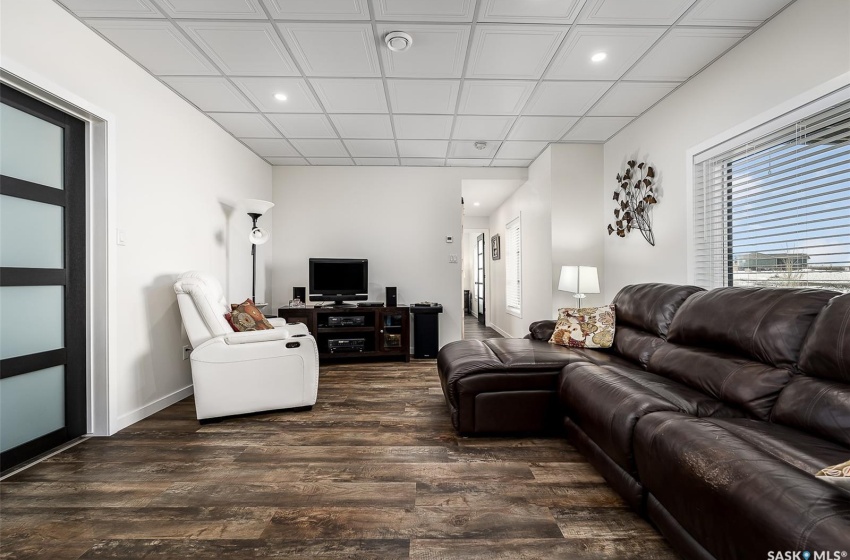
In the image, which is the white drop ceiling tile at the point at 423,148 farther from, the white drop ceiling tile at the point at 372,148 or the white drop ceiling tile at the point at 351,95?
the white drop ceiling tile at the point at 351,95

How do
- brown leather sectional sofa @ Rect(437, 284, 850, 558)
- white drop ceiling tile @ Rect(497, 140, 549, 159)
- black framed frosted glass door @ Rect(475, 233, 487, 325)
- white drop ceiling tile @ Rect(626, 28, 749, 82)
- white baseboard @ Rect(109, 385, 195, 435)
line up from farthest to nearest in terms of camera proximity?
black framed frosted glass door @ Rect(475, 233, 487, 325), white drop ceiling tile @ Rect(497, 140, 549, 159), white baseboard @ Rect(109, 385, 195, 435), white drop ceiling tile @ Rect(626, 28, 749, 82), brown leather sectional sofa @ Rect(437, 284, 850, 558)

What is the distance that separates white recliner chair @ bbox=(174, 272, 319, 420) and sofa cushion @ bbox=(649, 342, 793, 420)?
2458 millimetres

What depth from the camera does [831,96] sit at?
189cm

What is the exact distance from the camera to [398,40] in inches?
90.8

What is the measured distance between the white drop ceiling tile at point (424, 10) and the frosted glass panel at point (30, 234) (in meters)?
2.29

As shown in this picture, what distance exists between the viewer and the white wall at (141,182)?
1991 millimetres

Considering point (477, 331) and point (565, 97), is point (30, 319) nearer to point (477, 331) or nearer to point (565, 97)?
point (565, 97)

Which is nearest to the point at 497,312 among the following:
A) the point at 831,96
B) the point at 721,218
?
the point at 721,218

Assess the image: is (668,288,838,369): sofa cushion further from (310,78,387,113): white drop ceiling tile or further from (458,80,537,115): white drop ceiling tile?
(310,78,387,113): white drop ceiling tile

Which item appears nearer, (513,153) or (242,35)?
(242,35)

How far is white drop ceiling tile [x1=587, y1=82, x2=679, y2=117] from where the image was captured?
294 centimetres

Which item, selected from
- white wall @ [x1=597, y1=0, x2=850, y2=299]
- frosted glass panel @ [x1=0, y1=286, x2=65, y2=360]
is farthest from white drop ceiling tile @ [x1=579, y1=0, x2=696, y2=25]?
frosted glass panel @ [x1=0, y1=286, x2=65, y2=360]

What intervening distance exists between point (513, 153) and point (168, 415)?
175 inches

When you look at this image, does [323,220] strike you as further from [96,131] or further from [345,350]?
[96,131]
